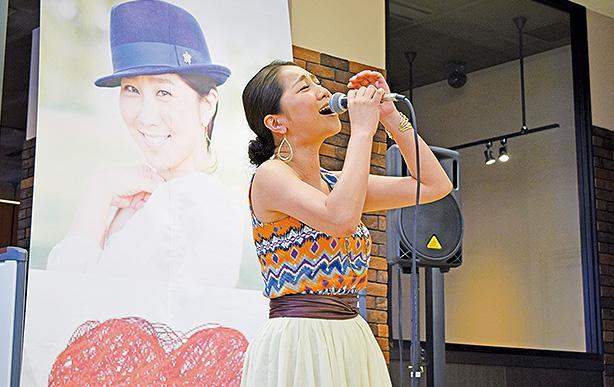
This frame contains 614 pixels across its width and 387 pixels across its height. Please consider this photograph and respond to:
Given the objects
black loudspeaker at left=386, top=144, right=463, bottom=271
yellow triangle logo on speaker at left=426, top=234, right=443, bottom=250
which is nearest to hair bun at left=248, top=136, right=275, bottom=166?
black loudspeaker at left=386, top=144, right=463, bottom=271

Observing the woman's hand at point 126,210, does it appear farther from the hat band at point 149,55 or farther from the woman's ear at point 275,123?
the woman's ear at point 275,123

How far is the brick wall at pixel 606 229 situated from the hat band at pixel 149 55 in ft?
9.35

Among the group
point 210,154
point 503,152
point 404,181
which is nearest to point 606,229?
point 503,152

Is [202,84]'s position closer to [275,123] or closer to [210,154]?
[210,154]

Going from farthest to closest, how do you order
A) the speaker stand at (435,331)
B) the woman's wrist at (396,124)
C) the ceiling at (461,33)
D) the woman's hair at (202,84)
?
the ceiling at (461,33) < the woman's hair at (202,84) < the speaker stand at (435,331) < the woman's wrist at (396,124)

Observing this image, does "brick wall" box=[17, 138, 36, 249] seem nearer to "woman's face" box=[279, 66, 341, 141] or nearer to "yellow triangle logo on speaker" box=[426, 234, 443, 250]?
"yellow triangle logo on speaker" box=[426, 234, 443, 250]

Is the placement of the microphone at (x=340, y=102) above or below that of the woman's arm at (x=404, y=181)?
above

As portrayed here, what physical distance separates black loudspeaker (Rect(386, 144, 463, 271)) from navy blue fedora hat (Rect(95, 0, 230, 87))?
88 cm

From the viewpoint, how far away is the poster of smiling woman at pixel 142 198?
3154mm

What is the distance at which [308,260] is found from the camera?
65.1 inches

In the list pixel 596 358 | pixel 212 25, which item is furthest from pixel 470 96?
pixel 212 25

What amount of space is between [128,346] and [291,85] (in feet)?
5.68

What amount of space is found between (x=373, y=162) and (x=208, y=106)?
1.03 m

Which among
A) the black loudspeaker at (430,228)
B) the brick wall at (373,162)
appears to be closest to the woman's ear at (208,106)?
the brick wall at (373,162)
